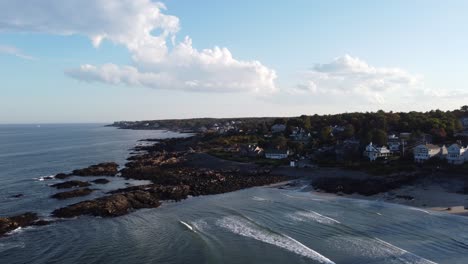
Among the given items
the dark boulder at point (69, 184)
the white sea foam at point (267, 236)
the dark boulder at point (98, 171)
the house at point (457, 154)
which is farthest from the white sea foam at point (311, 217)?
the dark boulder at point (98, 171)

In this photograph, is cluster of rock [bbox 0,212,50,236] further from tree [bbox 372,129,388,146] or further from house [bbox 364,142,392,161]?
tree [bbox 372,129,388,146]

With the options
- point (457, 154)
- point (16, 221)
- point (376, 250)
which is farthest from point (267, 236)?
point (457, 154)

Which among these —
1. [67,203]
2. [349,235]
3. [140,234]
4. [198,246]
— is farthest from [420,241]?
[67,203]

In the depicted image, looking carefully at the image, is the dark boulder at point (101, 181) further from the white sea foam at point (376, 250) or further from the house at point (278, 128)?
the house at point (278, 128)

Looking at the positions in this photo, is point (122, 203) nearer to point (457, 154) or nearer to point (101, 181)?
point (101, 181)

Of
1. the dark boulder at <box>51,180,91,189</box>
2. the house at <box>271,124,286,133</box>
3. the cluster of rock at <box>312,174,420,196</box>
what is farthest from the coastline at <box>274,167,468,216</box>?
the house at <box>271,124,286,133</box>

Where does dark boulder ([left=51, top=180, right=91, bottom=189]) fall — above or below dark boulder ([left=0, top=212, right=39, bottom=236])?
above
